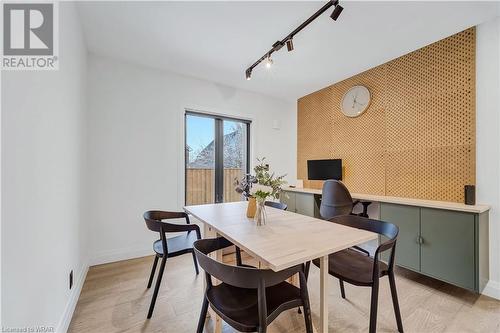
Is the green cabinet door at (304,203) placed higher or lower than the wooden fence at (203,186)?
lower

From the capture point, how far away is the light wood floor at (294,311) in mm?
1671

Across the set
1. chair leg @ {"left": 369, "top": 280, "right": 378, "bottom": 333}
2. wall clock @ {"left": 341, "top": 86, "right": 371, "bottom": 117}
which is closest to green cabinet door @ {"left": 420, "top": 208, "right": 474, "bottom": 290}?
chair leg @ {"left": 369, "top": 280, "right": 378, "bottom": 333}

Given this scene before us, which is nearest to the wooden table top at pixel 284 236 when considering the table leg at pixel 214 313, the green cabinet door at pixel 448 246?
the table leg at pixel 214 313

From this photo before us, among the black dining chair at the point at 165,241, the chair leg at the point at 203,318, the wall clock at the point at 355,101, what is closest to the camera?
the chair leg at the point at 203,318

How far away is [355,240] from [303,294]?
1.45 feet

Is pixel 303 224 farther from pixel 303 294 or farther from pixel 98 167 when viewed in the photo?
pixel 98 167

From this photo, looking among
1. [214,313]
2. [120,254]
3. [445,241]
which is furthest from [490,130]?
[120,254]

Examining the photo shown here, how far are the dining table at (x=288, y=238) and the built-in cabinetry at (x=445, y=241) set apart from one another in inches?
17.4

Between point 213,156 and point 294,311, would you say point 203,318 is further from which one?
point 213,156

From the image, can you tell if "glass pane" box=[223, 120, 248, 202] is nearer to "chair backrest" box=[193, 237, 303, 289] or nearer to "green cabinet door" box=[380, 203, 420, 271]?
"green cabinet door" box=[380, 203, 420, 271]
